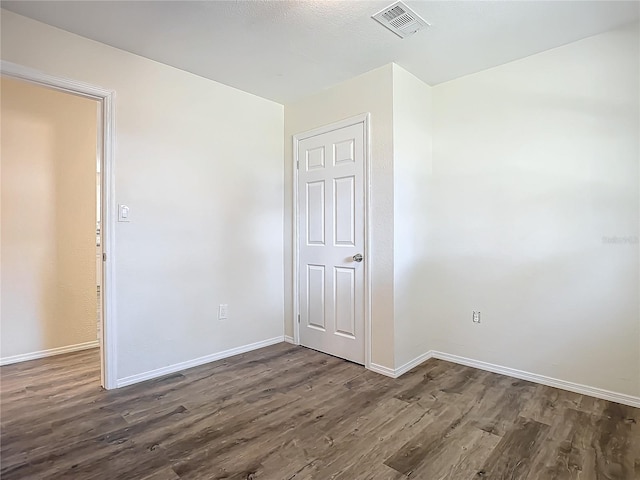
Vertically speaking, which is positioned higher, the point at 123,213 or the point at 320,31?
the point at 320,31

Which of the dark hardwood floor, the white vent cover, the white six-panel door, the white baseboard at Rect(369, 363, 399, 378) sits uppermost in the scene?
the white vent cover

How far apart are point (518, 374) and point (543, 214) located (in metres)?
1.24

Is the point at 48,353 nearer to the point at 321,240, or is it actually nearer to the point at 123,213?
the point at 123,213

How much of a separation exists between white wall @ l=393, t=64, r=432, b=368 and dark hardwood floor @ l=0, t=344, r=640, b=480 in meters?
0.37

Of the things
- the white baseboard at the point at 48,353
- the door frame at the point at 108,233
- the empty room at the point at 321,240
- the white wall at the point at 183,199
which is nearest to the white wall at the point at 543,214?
the empty room at the point at 321,240

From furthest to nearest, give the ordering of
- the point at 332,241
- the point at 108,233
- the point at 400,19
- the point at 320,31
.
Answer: the point at 332,241 → the point at 108,233 → the point at 320,31 → the point at 400,19

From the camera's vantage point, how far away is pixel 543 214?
261 centimetres

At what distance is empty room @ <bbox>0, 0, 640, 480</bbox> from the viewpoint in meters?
2.00

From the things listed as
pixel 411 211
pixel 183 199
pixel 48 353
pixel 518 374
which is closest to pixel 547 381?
pixel 518 374

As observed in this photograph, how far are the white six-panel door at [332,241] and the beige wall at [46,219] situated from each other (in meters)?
2.14

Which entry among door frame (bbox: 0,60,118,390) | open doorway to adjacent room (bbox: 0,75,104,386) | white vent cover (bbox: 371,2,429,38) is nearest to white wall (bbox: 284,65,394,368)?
white vent cover (bbox: 371,2,429,38)

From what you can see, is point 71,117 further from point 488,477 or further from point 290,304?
point 488,477

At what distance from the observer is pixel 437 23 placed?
225 cm

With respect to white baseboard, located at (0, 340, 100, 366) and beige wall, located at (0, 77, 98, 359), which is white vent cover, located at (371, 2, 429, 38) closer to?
beige wall, located at (0, 77, 98, 359)
